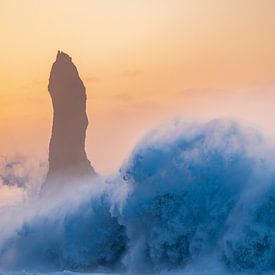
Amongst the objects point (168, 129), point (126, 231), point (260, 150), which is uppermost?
point (168, 129)

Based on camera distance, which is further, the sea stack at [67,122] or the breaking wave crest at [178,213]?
the sea stack at [67,122]

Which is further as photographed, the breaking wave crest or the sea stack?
the sea stack

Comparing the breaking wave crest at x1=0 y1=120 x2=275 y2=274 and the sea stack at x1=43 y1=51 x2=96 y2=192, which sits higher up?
the sea stack at x1=43 y1=51 x2=96 y2=192

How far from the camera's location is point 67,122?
63.1 metres

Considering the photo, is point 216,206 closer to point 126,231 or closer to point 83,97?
point 126,231

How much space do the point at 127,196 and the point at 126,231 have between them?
1.03 m

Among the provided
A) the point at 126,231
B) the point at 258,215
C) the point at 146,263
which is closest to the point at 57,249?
the point at 126,231

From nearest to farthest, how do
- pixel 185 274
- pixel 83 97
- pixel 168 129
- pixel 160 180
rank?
pixel 185 274, pixel 160 180, pixel 168 129, pixel 83 97

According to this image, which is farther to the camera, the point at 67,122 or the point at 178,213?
the point at 67,122

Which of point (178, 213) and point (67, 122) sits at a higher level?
point (67, 122)

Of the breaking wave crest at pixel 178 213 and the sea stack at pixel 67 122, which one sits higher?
the sea stack at pixel 67 122

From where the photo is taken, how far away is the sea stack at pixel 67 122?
61719 millimetres

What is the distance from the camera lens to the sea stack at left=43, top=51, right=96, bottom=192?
61.7 m

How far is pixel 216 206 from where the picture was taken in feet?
64.3
